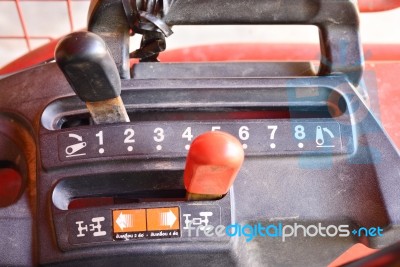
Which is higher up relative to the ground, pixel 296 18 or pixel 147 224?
pixel 296 18

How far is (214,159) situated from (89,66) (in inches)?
3.8

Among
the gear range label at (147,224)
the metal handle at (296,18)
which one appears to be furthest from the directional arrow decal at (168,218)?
the metal handle at (296,18)

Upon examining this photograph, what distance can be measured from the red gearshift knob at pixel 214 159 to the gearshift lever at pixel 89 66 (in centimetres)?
7

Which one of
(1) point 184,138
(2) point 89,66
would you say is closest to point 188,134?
(1) point 184,138

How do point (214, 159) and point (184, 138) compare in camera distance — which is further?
point (184, 138)

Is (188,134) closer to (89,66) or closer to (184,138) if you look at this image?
(184,138)

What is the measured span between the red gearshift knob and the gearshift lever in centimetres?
7

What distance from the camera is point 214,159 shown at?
33cm

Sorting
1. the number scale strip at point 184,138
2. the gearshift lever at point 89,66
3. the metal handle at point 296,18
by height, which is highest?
the metal handle at point 296,18

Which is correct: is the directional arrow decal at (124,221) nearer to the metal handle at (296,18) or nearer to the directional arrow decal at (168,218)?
the directional arrow decal at (168,218)

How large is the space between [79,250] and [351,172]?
0.21 metres

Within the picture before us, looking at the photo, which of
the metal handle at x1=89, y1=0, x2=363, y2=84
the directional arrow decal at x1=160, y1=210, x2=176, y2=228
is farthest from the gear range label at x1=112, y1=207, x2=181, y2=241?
the metal handle at x1=89, y1=0, x2=363, y2=84

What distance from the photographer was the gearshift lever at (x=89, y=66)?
0.35 meters

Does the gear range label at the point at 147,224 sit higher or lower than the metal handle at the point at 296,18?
lower
